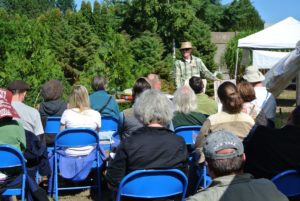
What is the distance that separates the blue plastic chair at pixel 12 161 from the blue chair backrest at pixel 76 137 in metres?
0.79

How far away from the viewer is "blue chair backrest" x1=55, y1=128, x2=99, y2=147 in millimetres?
4445

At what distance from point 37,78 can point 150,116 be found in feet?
21.0

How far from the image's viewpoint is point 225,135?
2305mm

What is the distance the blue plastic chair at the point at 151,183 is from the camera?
285 cm

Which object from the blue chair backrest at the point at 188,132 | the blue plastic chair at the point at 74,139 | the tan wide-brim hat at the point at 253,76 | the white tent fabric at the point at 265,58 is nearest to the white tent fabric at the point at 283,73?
the tan wide-brim hat at the point at 253,76

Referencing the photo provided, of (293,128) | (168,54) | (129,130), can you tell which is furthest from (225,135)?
(168,54)

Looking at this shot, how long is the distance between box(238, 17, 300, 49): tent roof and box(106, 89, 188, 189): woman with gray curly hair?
28.3 ft

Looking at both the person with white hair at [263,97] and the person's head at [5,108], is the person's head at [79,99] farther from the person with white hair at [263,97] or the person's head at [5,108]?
the person with white hair at [263,97]

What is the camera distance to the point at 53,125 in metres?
5.43

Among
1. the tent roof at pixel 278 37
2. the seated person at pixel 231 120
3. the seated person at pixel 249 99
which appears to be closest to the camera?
the seated person at pixel 231 120

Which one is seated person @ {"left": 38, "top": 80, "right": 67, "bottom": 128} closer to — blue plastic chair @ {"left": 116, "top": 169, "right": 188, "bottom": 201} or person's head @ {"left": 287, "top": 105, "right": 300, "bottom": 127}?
blue plastic chair @ {"left": 116, "top": 169, "right": 188, "bottom": 201}

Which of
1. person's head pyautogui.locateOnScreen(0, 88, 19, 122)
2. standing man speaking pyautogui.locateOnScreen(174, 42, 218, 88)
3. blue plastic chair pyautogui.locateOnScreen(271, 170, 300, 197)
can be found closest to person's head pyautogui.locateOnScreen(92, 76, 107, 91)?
standing man speaking pyautogui.locateOnScreen(174, 42, 218, 88)

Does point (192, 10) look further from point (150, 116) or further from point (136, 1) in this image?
point (150, 116)

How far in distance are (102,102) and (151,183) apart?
3.07 meters
